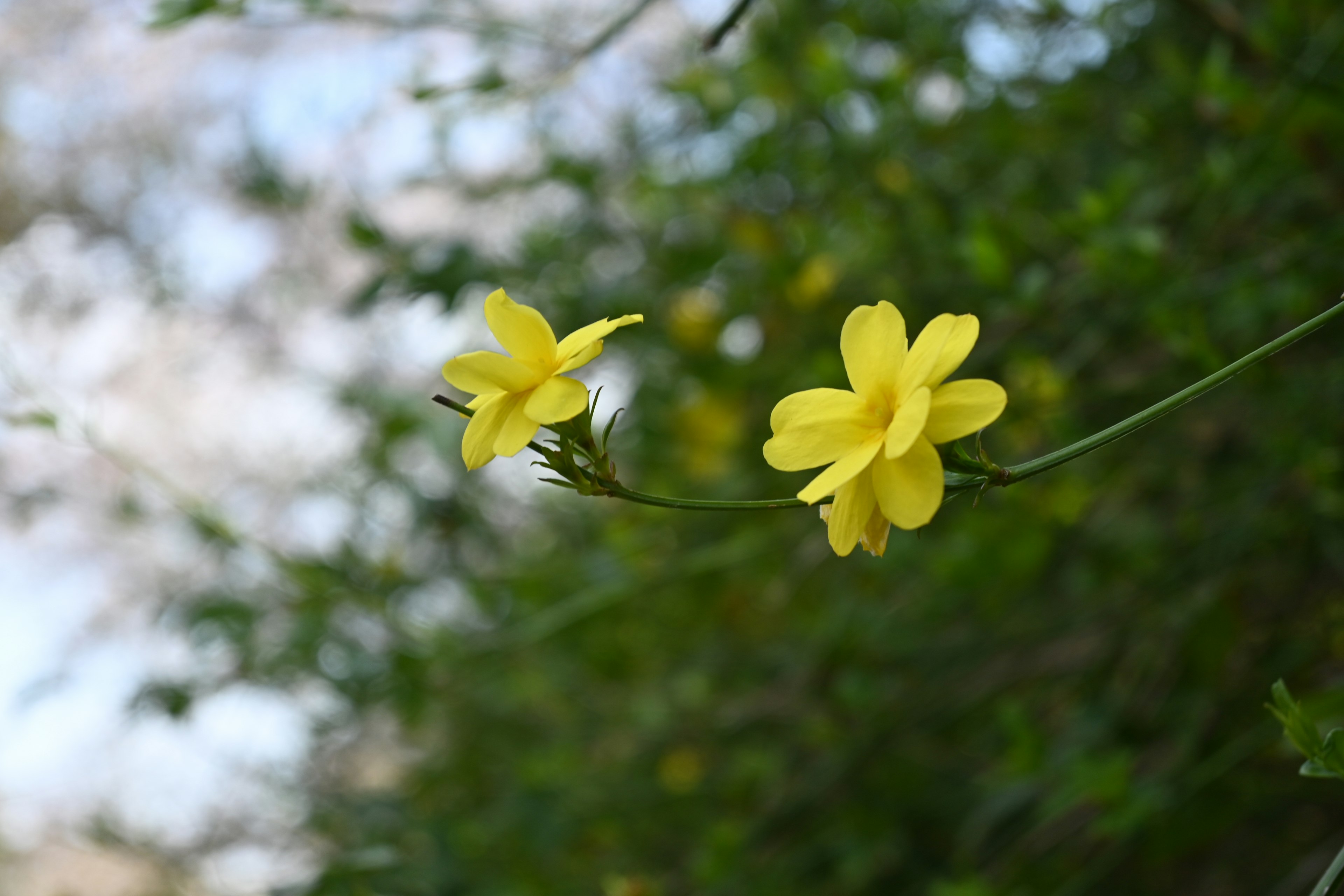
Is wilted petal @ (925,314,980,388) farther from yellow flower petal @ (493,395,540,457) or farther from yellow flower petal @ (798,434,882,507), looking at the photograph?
yellow flower petal @ (493,395,540,457)

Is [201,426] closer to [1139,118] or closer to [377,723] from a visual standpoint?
[377,723]

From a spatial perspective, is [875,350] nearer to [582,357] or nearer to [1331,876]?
[582,357]

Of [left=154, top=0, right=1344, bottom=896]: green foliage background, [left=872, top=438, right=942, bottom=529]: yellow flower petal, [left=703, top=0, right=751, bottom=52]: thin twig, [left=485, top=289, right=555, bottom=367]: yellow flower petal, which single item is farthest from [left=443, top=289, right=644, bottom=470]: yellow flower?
[left=154, top=0, right=1344, bottom=896]: green foliage background

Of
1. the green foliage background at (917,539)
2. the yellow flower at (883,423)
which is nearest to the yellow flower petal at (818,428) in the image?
the yellow flower at (883,423)

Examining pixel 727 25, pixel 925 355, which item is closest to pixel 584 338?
pixel 925 355

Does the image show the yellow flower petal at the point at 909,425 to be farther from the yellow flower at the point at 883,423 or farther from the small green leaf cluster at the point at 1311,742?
the small green leaf cluster at the point at 1311,742

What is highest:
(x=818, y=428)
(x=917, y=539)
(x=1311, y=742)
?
(x=818, y=428)
